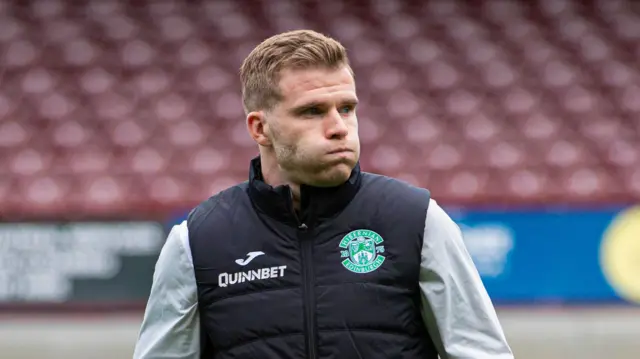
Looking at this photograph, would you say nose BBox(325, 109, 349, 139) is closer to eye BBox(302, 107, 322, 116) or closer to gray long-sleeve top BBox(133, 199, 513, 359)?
eye BBox(302, 107, 322, 116)

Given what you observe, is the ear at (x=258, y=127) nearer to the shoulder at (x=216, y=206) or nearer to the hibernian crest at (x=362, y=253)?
the shoulder at (x=216, y=206)

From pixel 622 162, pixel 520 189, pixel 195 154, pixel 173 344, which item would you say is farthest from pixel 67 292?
pixel 173 344

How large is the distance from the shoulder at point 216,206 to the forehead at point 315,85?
10.3 inches

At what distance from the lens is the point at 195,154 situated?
26.6ft

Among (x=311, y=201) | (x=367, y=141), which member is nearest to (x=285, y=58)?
(x=311, y=201)

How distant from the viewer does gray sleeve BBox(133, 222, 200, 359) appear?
2.27m

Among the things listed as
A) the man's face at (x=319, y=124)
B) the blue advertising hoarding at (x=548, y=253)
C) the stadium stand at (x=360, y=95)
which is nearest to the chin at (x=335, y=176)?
the man's face at (x=319, y=124)

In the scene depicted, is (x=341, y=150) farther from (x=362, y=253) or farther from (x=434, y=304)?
(x=434, y=304)

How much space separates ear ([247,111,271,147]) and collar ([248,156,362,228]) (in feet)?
0.35

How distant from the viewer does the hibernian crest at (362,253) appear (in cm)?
220

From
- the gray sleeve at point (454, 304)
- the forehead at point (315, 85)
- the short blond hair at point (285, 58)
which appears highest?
the short blond hair at point (285, 58)

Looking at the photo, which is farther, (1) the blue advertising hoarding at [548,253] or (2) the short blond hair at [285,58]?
(1) the blue advertising hoarding at [548,253]

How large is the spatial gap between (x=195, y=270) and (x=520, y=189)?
5.60 meters

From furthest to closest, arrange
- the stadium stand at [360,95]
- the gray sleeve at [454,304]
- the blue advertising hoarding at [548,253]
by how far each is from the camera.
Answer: the stadium stand at [360,95] < the blue advertising hoarding at [548,253] < the gray sleeve at [454,304]
